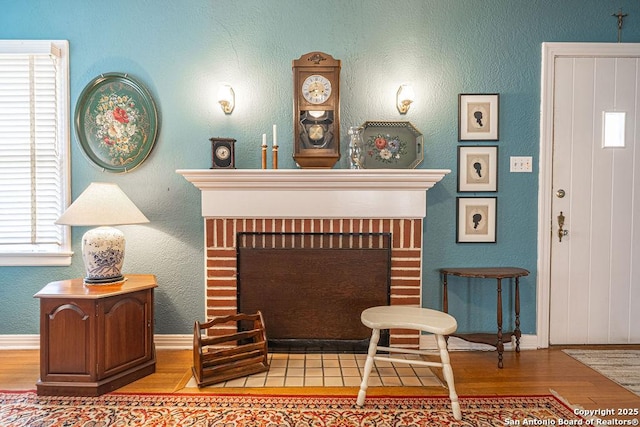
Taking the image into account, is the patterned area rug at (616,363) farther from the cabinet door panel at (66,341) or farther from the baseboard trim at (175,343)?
the cabinet door panel at (66,341)

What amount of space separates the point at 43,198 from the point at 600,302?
13.2 feet

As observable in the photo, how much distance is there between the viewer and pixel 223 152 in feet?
8.27

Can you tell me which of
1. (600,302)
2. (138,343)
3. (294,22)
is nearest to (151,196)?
(138,343)

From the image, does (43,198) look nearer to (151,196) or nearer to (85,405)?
(151,196)

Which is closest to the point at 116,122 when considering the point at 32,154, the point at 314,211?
the point at 32,154

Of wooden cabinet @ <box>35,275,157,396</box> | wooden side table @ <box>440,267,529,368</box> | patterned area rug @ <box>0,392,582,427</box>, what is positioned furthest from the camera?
wooden side table @ <box>440,267,529,368</box>

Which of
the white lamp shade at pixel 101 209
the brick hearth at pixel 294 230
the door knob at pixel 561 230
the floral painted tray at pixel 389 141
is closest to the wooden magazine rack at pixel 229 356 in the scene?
the brick hearth at pixel 294 230

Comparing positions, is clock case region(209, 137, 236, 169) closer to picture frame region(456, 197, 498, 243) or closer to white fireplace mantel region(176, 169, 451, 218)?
white fireplace mantel region(176, 169, 451, 218)

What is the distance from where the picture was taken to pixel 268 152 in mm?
2680

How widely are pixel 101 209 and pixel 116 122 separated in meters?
0.79

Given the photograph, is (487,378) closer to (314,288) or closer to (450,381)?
(450,381)

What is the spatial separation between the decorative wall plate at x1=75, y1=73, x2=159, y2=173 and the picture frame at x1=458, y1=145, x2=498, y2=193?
85.4 inches

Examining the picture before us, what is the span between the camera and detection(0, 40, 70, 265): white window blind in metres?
2.66

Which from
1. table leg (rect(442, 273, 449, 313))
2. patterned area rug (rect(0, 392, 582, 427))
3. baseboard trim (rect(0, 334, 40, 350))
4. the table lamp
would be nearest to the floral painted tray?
table leg (rect(442, 273, 449, 313))
